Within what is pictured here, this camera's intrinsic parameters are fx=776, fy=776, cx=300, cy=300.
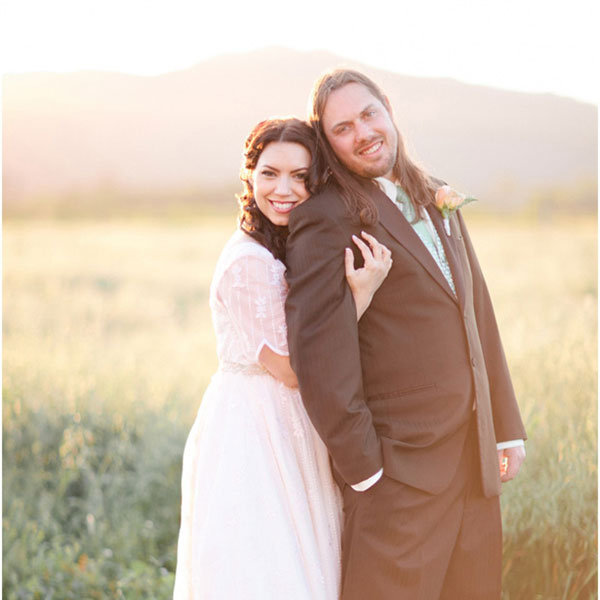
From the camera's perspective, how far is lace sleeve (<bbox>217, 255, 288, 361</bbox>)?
241cm

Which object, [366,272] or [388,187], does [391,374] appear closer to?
[366,272]

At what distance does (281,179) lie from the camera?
8.16 feet

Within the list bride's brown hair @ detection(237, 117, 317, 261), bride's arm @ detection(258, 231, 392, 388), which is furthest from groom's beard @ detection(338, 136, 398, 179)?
bride's arm @ detection(258, 231, 392, 388)

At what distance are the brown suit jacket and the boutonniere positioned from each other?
131 mm

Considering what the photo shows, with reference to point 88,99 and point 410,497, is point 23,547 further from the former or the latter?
point 88,99

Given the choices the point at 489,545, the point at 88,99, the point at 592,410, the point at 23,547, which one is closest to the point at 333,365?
the point at 489,545

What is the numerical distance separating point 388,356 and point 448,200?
578 mm

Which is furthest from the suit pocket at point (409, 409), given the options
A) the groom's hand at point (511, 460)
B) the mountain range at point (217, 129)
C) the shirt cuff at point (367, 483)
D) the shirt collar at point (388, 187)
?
the mountain range at point (217, 129)

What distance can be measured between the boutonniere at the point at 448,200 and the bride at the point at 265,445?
36cm

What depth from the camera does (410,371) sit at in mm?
2400

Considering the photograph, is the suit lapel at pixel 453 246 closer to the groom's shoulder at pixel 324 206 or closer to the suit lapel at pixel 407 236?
the suit lapel at pixel 407 236

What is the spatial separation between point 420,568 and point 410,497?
21cm

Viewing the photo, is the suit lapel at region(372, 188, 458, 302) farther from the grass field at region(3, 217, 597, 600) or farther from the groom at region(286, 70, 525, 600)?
the grass field at region(3, 217, 597, 600)

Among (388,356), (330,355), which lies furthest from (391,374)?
(330,355)
